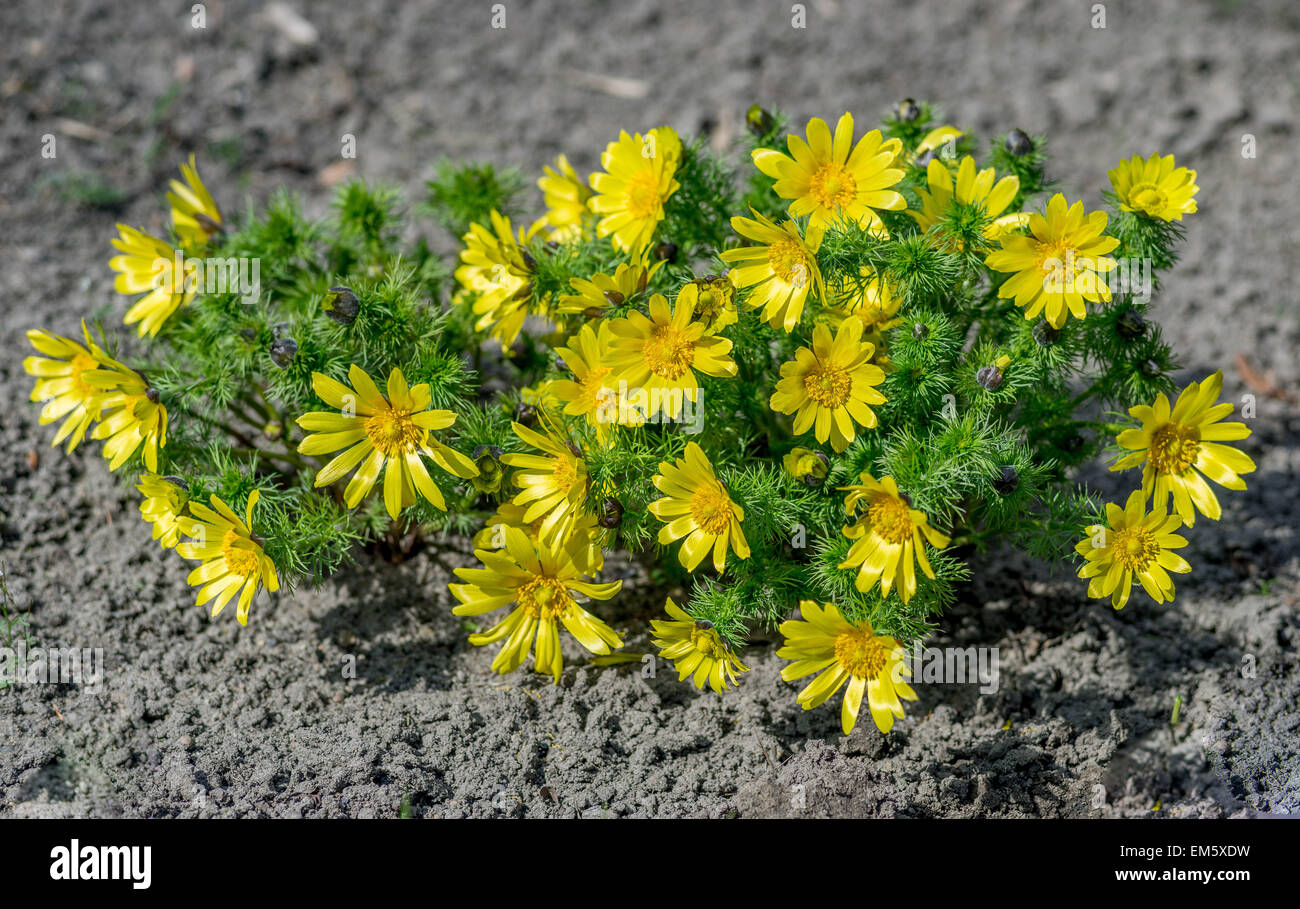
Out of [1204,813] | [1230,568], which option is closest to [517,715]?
[1204,813]

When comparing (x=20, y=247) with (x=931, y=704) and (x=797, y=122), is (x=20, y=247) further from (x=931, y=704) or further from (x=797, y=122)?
(x=931, y=704)

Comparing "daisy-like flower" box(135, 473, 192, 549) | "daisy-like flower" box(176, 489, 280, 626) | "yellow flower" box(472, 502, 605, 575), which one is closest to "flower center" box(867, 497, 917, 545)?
"yellow flower" box(472, 502, 605, 575)

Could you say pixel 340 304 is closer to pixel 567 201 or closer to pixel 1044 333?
pixel 567 201

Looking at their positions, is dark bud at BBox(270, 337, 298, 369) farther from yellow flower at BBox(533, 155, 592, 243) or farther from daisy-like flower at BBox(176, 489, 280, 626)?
yellow flower at BBox(533, 155, 592, 243)

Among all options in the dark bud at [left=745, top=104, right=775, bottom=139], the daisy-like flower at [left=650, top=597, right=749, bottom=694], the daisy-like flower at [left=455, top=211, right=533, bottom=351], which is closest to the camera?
the daisy-like flower at [left=650, top=597, right=749, bottom=694]

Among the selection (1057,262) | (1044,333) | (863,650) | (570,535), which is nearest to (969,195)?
(1057,262)

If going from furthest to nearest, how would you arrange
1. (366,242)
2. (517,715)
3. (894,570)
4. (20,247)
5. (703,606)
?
(20,247), (366,242), (517,715), (703,606), (894,570)
